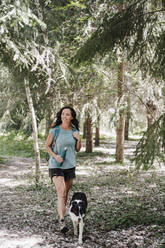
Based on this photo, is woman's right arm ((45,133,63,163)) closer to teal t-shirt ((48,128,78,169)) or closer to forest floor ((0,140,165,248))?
teal t-shirt ((48,128,78,169))

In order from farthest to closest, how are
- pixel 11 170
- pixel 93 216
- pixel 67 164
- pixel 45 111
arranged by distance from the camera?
pixel 11 170 → pixel 45 111 → pixel 93 216 → pixel 67 164

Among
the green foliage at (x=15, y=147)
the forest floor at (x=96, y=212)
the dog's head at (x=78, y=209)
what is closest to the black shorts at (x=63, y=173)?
the dog's head at (x=78, y=209)

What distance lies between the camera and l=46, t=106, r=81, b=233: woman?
4219mm

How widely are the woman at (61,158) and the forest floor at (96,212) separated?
1.82 ft

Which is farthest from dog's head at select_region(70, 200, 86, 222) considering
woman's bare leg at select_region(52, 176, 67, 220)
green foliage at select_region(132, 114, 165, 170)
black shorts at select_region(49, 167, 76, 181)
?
green foliage at select_region(132, 114, 165, 170)

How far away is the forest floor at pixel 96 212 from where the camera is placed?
394 cm

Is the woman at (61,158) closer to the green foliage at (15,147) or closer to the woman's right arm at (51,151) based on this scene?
the woman's right arm at (51,151)

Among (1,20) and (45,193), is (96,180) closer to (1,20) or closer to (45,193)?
(45,193)

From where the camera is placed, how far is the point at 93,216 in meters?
5.16

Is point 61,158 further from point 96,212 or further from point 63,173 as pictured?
point 96,212

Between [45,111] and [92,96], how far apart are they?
87.2 inches

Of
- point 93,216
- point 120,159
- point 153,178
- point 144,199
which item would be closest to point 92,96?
point 120,159

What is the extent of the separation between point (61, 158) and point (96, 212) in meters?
1.90

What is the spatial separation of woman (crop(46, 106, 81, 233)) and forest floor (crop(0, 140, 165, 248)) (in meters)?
0.55
